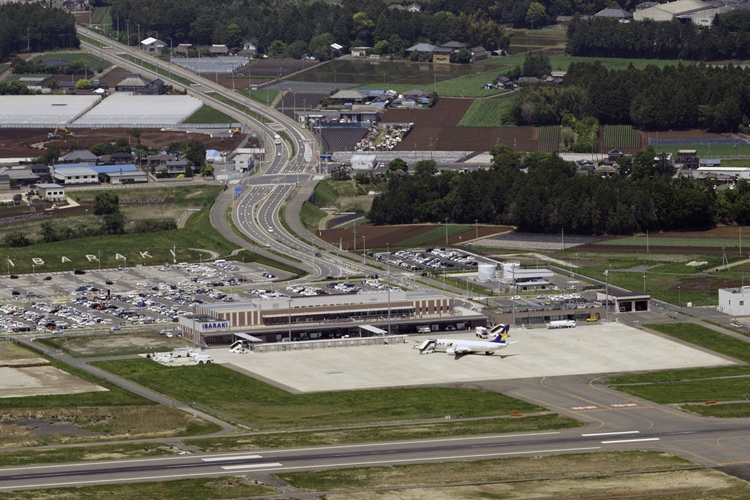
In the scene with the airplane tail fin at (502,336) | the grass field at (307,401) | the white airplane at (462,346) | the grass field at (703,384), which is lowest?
the grass field at (703,384)

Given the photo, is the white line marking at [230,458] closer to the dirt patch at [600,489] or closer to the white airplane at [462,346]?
the dirt patch at [600,489]

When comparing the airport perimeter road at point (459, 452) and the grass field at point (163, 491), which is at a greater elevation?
the grass field at point (163, 491)

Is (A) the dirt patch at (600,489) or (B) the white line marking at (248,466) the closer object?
(A) the dirt patch at (600,489)

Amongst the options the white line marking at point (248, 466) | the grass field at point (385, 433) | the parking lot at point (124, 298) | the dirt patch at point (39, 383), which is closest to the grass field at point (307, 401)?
the grass field at point (385, 433)

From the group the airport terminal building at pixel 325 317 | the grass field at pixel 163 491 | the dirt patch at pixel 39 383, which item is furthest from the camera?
the airport terminal building at pixel 325 317

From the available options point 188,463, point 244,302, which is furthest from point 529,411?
point 244,302

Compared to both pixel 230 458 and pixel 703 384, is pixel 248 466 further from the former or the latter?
pixel 703 384

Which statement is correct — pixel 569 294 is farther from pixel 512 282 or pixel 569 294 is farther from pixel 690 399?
pixel 690 399

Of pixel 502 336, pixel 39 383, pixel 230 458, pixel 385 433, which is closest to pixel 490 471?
pixel 385 433
